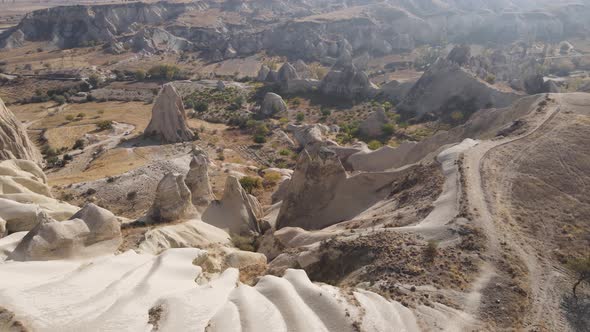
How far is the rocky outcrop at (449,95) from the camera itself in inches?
2030

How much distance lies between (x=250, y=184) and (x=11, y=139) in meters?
16.4

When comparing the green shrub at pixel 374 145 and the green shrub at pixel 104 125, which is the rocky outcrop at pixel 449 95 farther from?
the green shrub at pixel 104 125

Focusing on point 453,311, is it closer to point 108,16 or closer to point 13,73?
point 13,73

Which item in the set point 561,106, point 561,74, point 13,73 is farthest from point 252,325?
point 13,73

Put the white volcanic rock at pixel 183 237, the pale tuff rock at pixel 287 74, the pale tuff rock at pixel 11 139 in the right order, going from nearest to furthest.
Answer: the white volcanic rock at pixel 183 237 < the pale tuff rock at pixel 11 139 < the pale tuff rock at pixel 287 74

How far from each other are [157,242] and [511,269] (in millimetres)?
12274

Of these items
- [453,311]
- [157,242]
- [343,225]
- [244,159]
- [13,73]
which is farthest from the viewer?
[13,73]

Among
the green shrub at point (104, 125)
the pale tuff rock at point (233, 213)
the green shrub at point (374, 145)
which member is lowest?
the green shrub at point (374, 145)

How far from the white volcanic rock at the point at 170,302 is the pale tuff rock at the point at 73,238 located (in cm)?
87

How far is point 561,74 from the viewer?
8094cm

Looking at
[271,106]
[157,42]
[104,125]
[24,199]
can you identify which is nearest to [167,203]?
[24,199]

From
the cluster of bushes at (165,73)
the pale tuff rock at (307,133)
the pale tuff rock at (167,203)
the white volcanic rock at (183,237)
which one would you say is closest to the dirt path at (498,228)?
the white volcanic rock at (183,237)

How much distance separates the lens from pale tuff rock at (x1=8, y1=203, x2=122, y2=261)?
12.9 metres

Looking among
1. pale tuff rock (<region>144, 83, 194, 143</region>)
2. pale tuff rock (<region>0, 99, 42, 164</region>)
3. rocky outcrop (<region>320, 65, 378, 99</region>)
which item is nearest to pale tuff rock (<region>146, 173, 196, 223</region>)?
pale tuff rock (<region>0, 99, 42, 164</region>)
